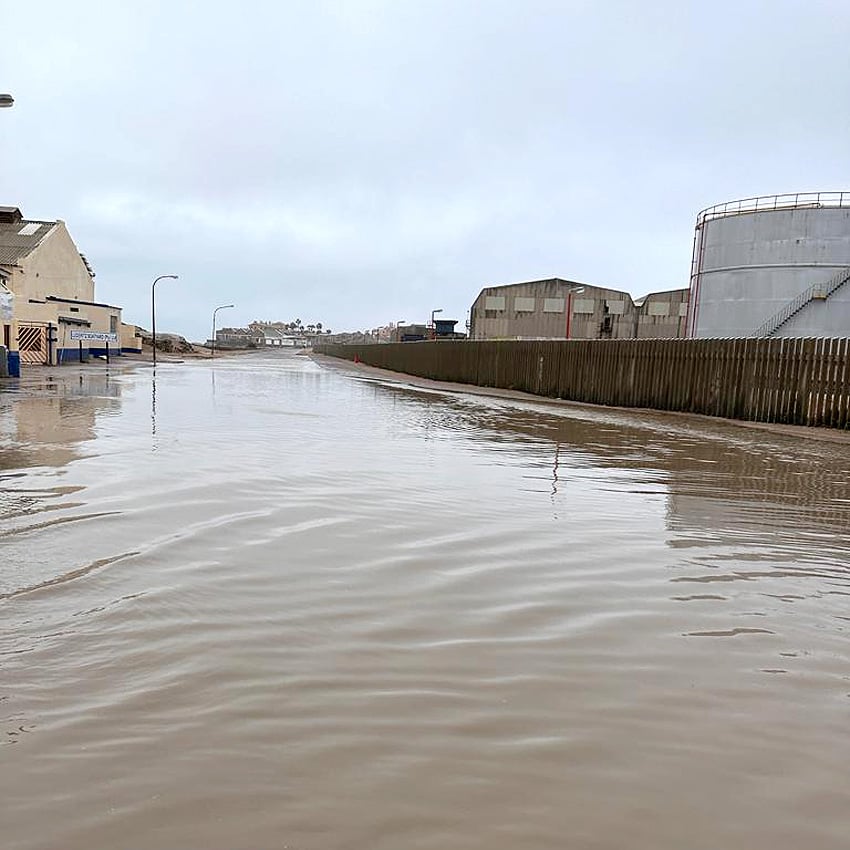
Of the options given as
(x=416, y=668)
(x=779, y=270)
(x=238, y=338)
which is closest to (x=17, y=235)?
(x=779, y=270)

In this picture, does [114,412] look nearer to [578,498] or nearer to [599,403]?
[578,498]

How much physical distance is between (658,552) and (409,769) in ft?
10.5

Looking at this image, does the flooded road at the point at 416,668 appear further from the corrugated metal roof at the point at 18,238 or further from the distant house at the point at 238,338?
the distant house at the point at 238,338

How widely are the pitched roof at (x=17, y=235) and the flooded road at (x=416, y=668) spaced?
49.4 metres

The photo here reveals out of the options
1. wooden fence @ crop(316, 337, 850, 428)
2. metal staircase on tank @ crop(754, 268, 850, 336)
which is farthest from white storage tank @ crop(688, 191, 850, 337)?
→ wooden fence @ crop(316, 337, 850, 428)

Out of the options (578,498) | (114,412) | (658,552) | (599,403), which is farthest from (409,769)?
(599,403)

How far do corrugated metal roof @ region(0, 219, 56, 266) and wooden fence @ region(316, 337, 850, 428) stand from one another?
36516 mm

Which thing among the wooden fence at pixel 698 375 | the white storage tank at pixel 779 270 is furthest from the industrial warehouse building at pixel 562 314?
the wooden fence at pixel 698 375

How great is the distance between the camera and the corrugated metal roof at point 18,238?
159 ft

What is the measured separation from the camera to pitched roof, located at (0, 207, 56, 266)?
48.6 metres

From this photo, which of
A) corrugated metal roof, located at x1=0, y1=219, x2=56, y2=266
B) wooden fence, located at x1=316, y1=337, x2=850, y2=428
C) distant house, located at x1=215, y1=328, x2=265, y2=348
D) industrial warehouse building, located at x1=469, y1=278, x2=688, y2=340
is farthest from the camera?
distant house, located at x1=215, y1=328, x2=265, y2=348

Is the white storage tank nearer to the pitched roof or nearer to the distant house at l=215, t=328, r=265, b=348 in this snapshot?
the pitched roof

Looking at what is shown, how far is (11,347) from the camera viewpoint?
32.9m

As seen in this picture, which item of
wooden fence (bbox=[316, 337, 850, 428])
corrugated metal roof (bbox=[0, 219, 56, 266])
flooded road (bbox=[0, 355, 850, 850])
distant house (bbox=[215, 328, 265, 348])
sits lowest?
flooded road (bbox=[0, 355, 850, 850])
